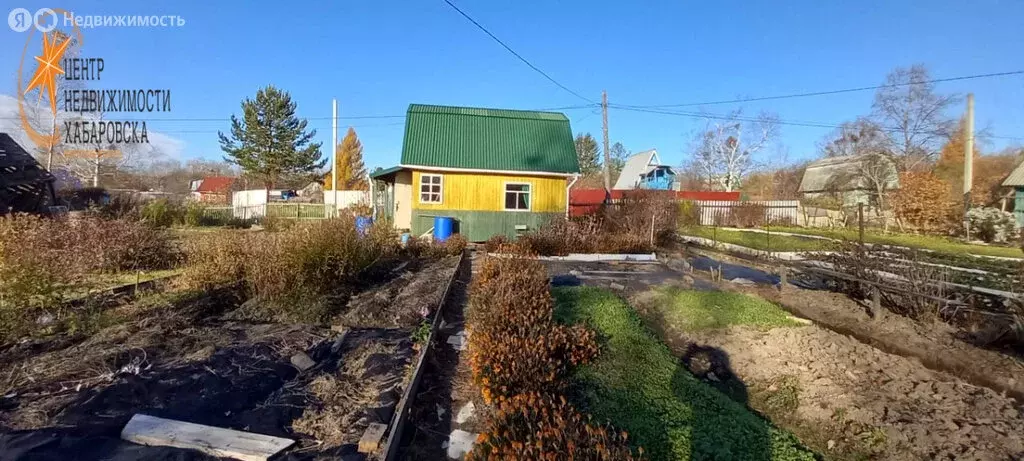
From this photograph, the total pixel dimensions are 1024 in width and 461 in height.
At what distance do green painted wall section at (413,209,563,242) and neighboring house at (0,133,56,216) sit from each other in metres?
13.3

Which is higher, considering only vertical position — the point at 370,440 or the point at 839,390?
the point at 370,440

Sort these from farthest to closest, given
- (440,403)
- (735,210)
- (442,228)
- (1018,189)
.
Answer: (735,210)
(1018,189)
(442,228)
(440,403)

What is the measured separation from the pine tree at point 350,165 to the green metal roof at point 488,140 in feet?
107

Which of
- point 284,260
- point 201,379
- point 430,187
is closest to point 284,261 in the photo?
point 284,260

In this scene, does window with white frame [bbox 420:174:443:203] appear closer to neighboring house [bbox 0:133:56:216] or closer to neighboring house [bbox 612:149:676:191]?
neighboring house [bbox 0:133:56:216]

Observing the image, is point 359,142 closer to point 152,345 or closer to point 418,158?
point 418,158

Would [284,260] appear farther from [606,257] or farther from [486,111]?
[486,111]

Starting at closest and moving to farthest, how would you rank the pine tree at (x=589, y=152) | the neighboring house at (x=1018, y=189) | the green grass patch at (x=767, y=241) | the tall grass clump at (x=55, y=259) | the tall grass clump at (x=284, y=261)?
the tall grass clump at (x=55, y=259)
the tall grass clump at (x=284, y=261)
the green grass patch at (x=767, y=241)
the neighboring house at (x=1018, y=189)
the pine tree at (x=589, y=152)

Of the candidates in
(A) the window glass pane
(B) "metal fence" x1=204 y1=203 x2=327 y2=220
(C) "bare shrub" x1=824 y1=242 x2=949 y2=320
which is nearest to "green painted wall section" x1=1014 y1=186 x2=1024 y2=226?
(C) "bare shrub" x1=824 y1=242 x2=949 y2=320

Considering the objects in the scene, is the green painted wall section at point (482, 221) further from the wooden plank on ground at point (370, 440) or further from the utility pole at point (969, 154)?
the utility pole at point (969, 154)

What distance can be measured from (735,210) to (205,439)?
26648mm

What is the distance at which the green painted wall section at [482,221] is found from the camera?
16.7m

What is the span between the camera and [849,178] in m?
34.6

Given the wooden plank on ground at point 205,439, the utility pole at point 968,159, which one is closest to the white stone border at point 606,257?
the wooden plank on ground at point 205,439
